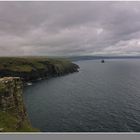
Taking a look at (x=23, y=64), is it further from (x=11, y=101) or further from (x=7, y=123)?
(x=7, y=123)

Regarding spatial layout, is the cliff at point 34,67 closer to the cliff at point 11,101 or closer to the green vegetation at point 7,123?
the cliff at point 11,101

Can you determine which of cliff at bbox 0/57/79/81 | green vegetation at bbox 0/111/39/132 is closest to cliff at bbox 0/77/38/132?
green vegetation at bbox 0/111/39/132

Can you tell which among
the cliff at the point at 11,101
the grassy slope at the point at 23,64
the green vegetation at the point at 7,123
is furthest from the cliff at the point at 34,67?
the green vegetation at the point at 7,123

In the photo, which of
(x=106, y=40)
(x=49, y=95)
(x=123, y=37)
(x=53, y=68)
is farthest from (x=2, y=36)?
(x=53, y=68)

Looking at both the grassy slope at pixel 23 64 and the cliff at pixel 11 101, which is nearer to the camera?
the cliff at pixel 11 101

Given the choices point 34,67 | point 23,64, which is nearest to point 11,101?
point 23,64

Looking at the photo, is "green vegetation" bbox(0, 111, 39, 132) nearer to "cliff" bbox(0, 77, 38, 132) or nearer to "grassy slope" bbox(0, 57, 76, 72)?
"cliff" bbox(0, 77, 38, 132)

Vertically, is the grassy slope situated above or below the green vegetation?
above

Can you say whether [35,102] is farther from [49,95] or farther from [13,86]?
[13,86]
